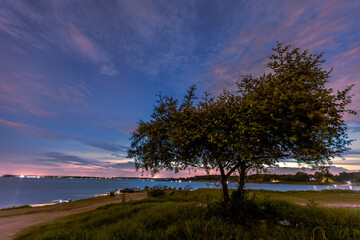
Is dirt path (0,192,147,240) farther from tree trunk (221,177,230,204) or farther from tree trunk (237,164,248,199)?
tree trunk (237,164,248,199)

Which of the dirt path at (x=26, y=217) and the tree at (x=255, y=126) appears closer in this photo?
the tree at (x=255, y=126)

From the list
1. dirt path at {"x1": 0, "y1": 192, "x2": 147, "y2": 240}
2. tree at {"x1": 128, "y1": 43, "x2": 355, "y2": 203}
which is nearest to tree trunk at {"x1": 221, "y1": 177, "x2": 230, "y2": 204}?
tree at {"x1": 128, "y1": 43, "x2": 355, "y2": 203}

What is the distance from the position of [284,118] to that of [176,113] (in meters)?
6.05

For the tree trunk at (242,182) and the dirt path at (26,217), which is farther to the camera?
the dirt path at (26,217)

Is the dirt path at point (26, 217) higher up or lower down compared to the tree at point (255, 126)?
lower down

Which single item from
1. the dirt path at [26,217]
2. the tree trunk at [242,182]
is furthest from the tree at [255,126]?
the dirt path at [26,217]

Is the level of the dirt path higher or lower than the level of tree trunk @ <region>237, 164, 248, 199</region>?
lower

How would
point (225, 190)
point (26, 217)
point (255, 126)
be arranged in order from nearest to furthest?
1. point (255, 126)
2. point (225, 190)
3. point (26, 217)

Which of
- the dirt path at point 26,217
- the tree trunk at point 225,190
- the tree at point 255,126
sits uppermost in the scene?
the tree at point 255,126

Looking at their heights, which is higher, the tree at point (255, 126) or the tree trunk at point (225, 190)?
the tree at point (255, 126)

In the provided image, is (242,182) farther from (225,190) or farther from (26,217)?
(26,217)

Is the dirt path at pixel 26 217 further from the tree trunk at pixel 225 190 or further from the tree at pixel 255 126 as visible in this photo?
the tree trunk at pixel 225 190

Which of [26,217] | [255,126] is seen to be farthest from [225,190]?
[26,217]

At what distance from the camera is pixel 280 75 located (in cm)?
1059
